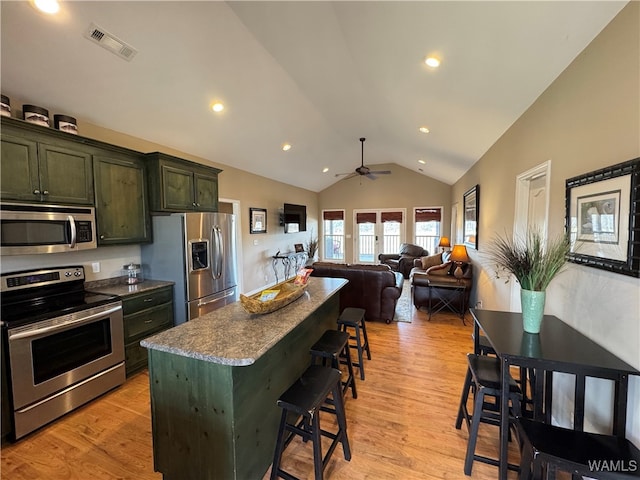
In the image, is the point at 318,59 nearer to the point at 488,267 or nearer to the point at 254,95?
the point at 254,95

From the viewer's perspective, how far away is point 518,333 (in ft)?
5.64

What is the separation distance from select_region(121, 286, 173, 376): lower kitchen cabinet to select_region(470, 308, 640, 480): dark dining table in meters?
3.14

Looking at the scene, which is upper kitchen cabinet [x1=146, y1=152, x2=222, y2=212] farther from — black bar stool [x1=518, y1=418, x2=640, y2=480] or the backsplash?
black bar stool [x1=518, y1=418, x2=640, y2=480]

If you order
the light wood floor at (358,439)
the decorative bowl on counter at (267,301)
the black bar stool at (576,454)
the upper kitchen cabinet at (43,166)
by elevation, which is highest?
the upper kitchen cabinet at (43,166)

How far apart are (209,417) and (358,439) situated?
3.77ft

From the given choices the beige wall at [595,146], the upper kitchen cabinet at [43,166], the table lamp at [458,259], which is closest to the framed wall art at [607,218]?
the beige wall at [595,146]

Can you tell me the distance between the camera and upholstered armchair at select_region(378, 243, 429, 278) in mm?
7414

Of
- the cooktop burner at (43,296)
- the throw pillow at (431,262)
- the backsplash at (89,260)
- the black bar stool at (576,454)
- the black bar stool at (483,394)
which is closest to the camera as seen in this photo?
the black bar stool at (576,454)

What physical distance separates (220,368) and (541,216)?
119 inches

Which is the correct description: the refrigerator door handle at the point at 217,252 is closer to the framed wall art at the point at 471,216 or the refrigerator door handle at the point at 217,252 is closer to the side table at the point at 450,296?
the side table at the point at 450,296

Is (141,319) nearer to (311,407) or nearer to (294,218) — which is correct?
(311,407)

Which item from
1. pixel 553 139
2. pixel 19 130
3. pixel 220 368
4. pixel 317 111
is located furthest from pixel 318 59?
pixel 220 368

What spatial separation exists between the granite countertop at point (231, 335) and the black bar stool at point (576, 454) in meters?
1.27

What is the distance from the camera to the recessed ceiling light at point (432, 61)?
2179 mm
